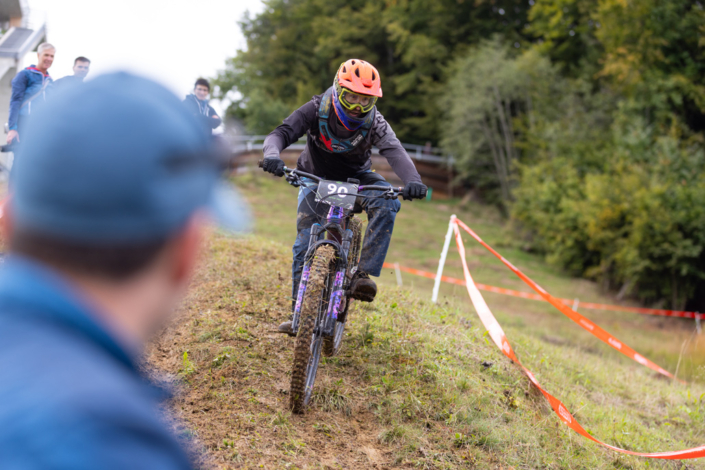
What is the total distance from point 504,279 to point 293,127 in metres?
17.5

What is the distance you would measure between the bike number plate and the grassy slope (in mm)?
1513

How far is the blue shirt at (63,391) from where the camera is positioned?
699 mm

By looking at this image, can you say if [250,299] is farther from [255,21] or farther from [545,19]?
[255,21]

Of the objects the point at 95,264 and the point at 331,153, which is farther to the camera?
the point at 331,153

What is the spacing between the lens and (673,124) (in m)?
22.5

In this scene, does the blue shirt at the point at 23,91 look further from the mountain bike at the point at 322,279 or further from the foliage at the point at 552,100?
the foliage at the point at 552,100

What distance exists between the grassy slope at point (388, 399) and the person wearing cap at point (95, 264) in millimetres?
3030

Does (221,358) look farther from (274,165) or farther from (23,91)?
(23,91)

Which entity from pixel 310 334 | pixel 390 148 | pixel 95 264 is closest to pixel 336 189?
pixel 390 148

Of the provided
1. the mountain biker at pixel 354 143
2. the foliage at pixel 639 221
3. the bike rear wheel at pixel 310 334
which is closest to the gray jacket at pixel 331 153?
the mountain biker at pixel 354 143

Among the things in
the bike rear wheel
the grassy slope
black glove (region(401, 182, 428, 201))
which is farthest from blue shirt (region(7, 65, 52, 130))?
black glove (region(401, 182, 428, 201))

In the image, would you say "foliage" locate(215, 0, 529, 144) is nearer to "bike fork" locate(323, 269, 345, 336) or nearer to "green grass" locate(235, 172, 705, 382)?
"green grass" locate(235, 172, 705, 382)

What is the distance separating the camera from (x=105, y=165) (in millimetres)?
841

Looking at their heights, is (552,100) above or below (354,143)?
above
